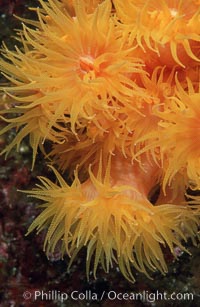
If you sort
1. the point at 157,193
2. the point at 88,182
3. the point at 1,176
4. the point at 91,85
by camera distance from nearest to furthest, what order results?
the point at 91,85 → the point at 88,182 → the point at 157,193 → the point at 1,176

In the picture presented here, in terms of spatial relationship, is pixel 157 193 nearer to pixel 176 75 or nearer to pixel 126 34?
pixel 176 75

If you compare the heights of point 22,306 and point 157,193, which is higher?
point 157,193

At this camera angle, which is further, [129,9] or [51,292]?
[51,292]

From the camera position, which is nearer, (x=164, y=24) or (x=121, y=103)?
(x=164, y=24)

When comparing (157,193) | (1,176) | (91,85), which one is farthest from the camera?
(1,176)

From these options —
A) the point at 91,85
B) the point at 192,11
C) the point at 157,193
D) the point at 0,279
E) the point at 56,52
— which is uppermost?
the point at 192,11

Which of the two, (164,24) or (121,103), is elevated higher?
(164,24)

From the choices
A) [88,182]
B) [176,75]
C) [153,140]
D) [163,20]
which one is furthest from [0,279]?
[163,20]
